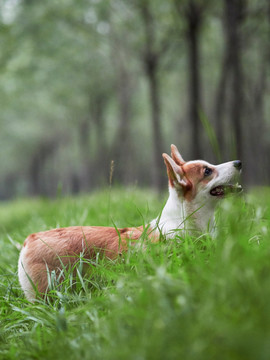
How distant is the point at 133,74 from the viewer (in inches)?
611

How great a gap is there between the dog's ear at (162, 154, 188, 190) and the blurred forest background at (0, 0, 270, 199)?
0.37 meters

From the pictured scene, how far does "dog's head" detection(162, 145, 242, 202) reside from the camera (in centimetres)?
329

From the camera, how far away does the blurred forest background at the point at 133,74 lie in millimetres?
8969

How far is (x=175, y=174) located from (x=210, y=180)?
301 mm

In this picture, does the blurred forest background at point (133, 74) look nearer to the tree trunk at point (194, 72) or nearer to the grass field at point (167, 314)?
the tree trunk at point (194, 72)

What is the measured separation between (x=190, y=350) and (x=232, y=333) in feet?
0.57

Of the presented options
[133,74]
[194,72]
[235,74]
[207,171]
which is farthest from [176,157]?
[133,74]

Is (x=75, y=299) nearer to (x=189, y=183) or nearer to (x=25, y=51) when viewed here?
(x=189, y=183)

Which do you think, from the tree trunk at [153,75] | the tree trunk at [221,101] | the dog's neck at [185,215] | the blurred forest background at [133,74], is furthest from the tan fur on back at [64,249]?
the tree trunk at [153,75]

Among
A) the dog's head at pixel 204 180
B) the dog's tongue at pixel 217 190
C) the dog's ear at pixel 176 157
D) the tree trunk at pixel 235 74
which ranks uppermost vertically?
the tree trunk at pixel 235 74

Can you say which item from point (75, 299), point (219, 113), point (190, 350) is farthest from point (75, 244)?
point (219, 113)

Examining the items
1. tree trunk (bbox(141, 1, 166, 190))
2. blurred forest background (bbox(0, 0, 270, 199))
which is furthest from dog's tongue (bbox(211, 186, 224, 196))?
tree trunk (bbox(141, 1, 166, 190))

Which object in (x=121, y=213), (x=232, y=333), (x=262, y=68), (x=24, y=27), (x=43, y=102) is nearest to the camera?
(x=232, y=333)

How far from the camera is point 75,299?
2.74 meters
